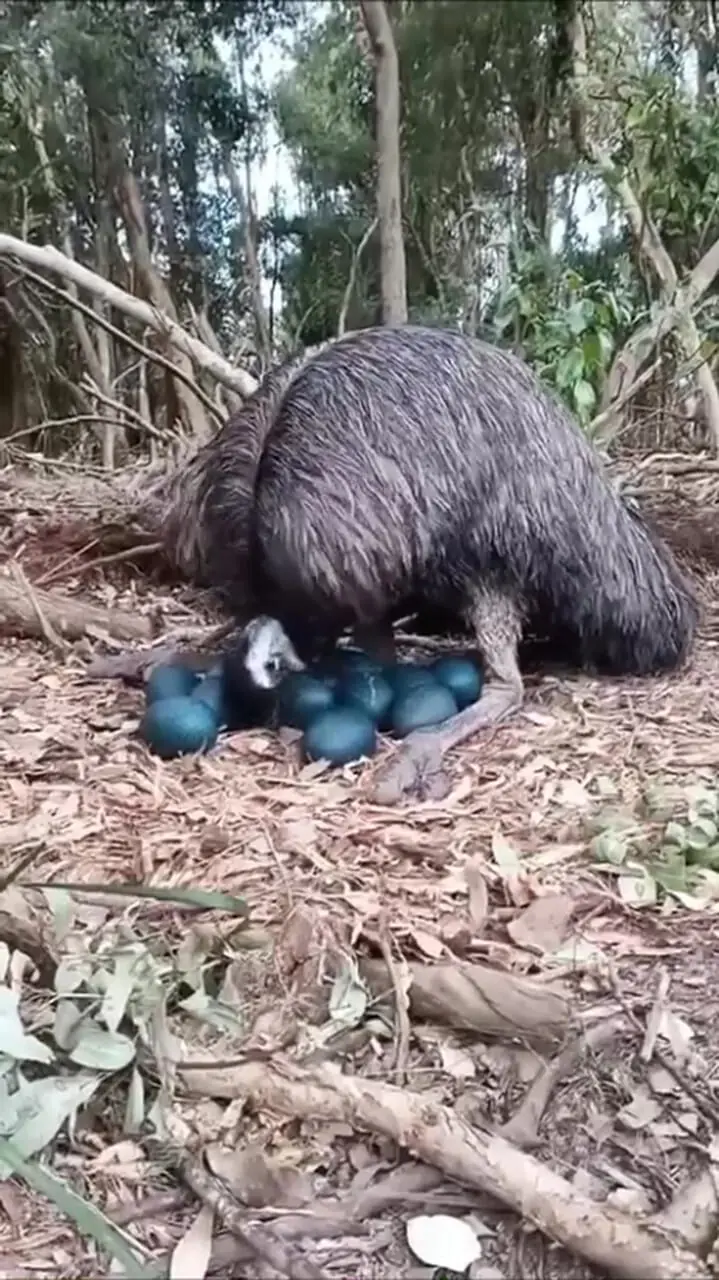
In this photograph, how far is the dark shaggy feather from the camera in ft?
7.43

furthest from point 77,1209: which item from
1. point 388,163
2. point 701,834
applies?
point 388,163

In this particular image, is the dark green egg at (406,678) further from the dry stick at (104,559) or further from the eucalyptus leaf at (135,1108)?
the eucalyptus leaf at (135,1108)

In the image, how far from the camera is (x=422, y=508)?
2.29 metres

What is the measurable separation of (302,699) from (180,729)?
0.72 feet

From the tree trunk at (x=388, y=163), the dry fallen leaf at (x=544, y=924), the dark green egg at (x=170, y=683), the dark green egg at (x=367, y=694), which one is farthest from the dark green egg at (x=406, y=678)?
the dry fallen leaf at (x=544, y=924)

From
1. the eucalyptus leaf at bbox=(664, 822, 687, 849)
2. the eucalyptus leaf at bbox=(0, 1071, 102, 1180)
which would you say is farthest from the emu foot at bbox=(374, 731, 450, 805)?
the eucalyptus leaf at bbox=(0, 1071, 102, 1180)

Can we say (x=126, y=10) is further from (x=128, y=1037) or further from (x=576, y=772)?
(x=128, y=1037)

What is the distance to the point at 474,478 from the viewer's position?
234 centimetres

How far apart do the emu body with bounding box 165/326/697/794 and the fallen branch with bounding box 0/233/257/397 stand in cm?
34

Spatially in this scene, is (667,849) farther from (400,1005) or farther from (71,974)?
(71,974)

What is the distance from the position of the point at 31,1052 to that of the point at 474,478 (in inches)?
50.7

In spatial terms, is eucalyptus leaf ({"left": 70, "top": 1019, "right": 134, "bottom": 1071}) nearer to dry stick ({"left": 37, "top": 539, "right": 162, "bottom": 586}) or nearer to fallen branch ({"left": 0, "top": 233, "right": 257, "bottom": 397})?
fallen branch ({"left": 0, "top": 233, "right": 257, "bottom": 397})

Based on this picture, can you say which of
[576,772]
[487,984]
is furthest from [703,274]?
[487,984]

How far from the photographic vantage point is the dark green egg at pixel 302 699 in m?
2.26
